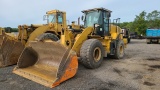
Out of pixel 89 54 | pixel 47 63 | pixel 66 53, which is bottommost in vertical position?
pixel 47 63

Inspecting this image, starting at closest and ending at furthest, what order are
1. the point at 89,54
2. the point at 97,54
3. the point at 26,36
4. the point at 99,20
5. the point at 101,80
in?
the point at 101,80, the point at 89,54, the point at 97,54, the point at 99,20, the point at 26,36

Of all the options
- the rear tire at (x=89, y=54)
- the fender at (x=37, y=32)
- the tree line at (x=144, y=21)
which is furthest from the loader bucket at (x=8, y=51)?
the tree line at (x=144, y=21)

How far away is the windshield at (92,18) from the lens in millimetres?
8267

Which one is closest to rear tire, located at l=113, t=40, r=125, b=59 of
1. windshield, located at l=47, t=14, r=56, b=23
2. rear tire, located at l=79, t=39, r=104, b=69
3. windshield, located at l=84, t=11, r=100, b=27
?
windshield, located at l=84, t=11, r=100, b=27

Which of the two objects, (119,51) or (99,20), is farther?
(119,51)

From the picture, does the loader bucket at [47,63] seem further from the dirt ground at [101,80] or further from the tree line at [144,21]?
the tree line at [144,21]

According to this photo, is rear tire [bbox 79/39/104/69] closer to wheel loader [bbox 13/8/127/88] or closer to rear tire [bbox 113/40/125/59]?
wheel loader [bbox 13/8/127/88]

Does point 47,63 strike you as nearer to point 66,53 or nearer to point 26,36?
point 66,53

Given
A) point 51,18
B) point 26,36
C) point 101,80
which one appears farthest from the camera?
point 51,18

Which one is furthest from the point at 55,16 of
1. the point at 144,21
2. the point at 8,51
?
the point at 144,21

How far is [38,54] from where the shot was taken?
6.49 m

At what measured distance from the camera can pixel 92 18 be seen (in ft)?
27.8

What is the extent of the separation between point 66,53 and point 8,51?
325cm

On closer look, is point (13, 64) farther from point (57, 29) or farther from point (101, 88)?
point (101, 88)
